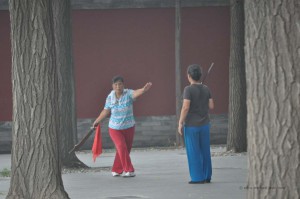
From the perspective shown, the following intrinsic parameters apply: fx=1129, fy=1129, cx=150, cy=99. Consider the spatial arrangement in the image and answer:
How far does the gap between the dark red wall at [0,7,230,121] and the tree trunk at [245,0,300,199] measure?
22114 mm

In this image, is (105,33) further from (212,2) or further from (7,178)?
(7,178)

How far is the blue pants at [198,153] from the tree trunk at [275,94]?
26.4 ft

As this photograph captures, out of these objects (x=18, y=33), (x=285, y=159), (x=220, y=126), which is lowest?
(x=220, y=126)

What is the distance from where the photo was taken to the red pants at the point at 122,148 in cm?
1850

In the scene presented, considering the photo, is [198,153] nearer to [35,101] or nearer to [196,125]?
[196,125]

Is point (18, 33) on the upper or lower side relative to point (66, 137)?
upper

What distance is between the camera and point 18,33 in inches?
523

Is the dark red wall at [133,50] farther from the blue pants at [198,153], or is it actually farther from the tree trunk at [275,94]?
the tree trunk at [275,94]

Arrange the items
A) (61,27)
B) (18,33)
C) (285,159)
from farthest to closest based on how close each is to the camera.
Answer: (61,27) → (18,33) → (285,159)

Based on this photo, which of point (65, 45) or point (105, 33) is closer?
point (65, 45)

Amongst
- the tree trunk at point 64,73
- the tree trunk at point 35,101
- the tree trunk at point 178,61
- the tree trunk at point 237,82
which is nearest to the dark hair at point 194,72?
the tree trunk at point 35,101

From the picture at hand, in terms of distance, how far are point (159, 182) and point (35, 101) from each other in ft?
14.1

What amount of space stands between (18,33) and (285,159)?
5702mm

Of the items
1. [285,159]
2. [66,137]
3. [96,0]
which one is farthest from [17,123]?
[96,0]
